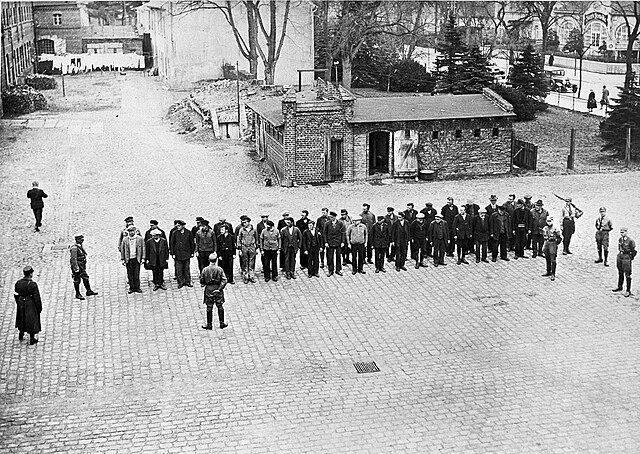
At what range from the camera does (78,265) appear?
1698cm

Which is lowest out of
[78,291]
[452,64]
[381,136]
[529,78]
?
[78,291]

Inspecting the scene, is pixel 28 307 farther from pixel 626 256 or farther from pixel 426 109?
pixel 426 109

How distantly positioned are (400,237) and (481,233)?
206 cm

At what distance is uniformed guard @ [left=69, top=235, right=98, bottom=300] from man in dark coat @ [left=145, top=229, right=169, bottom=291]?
1.26m

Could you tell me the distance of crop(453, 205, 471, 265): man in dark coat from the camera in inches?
773

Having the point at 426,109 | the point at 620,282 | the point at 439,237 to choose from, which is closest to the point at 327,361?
the point at 439,237

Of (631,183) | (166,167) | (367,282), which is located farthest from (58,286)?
(631,183)

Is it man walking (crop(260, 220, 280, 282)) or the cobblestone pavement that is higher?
man walking (crop(260, 220, 280, 282))

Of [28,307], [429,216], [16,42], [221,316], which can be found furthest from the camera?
[16,42]

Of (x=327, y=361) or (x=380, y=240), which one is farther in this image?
(x=380, y=240)

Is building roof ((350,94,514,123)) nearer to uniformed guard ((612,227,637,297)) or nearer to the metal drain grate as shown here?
uniformed guard ((612,227,637,297))

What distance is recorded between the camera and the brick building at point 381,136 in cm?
2753

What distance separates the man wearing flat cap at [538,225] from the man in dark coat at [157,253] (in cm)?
852

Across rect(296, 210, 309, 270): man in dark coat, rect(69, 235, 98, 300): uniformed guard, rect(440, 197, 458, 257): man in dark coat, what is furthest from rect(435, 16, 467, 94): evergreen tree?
rect(69, 235, 98, 300): uniformed guard
